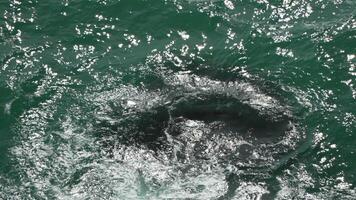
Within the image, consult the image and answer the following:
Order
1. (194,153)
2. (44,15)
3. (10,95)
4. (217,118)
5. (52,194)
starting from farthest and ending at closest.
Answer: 1. (44,15)
2. (10,95)
3. (217,118)
4. (194,153)
5. (52,194)

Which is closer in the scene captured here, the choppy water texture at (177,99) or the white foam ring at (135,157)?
the white foam ring at (135,157)

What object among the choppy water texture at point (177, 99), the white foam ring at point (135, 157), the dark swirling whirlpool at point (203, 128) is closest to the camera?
the white foam ring at point (135, 157)

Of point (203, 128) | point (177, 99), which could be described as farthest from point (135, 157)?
point (177, 99)

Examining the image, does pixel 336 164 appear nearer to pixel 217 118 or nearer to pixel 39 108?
pixel 217 118

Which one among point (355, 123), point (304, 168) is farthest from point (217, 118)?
point (355, 123)

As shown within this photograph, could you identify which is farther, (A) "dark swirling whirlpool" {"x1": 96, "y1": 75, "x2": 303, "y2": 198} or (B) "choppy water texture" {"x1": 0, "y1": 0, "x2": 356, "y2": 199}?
(A) "dark swirling whirlpool" {"x1": 96, "y1": 75, "x2": 303, "y2": 198}

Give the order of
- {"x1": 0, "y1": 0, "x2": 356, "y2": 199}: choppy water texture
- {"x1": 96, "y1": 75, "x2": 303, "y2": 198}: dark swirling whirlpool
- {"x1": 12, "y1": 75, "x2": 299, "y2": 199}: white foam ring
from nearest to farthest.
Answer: {"x1": 12, "y1": 75, "x2": 299, "y2": 199}: white foam ring, {"x1": 0, "y1": 0, "x2": 356, "y2": 199}: choppy water texture, {"x1": 96, "y1": 75, "x2": 303, "y2": 198}: dark swirling whirlpool

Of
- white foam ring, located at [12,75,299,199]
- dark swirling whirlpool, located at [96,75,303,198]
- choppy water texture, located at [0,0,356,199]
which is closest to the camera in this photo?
white foam ring, located at [12,75,299,199]

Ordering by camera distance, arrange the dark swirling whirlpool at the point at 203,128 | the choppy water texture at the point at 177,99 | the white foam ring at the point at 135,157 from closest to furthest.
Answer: the white foam ring at the point at 135,157 → the choppy water texture at the point at 177,99 → the dark swirling whirlpool at the point at 203,128
